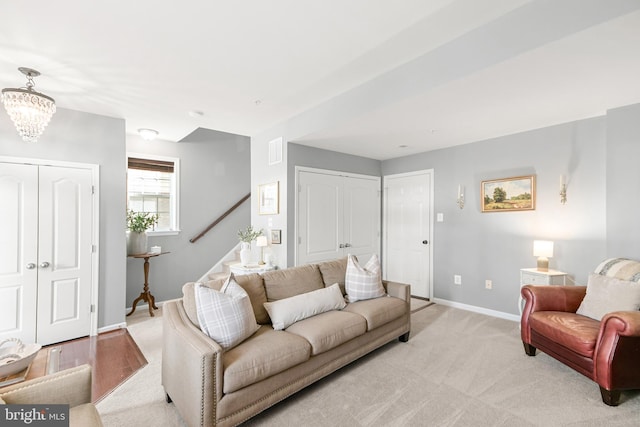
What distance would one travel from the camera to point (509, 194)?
3.79 metres

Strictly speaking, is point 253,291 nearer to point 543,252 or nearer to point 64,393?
point 64,393

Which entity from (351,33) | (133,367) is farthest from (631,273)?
(133,367)

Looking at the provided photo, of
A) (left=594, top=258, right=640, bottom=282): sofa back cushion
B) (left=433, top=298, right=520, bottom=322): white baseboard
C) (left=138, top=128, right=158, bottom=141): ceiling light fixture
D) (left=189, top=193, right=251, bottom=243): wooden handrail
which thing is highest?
(left=138, top=128, right=158, bottom=141): ceiling light fixture

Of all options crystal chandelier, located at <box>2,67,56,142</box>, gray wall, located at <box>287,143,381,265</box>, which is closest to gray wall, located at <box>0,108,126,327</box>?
crystal chandelier, located at <box>2,67,56,142</box>

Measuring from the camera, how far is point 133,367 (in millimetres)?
2654

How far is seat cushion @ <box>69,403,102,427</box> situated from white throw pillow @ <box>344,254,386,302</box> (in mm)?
2153

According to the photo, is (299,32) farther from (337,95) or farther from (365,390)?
(365,390)

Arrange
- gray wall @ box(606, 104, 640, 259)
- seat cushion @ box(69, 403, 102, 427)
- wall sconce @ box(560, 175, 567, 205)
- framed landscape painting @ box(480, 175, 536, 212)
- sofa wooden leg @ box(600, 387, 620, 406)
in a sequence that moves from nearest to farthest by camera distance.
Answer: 1. seat cushion @ box(69, 403, 102, 427)
2. sofa wooden leg @ box(600, 387, 620, 406)
3. gray wall @ box(606, 104, 640, 259)
4. wall sconce @ box(560, 175, 567, 205)
5. framed landscape painting @ box(480, 175, 536, 212)

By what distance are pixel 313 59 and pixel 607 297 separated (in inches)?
122

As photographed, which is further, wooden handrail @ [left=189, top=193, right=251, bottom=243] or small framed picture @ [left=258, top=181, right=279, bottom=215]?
wooden handrail @ [left=189, top=193, right=251, bottom=243]

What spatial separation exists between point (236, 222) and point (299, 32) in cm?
384

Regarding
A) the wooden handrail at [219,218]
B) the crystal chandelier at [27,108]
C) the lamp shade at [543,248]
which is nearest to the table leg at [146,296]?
the wooden handrail at [219,218]

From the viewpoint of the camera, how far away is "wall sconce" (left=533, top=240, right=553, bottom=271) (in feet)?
10.8

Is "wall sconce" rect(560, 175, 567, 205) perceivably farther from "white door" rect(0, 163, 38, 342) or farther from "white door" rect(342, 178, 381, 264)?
"white door" rect(0, 163, 38, 342)
